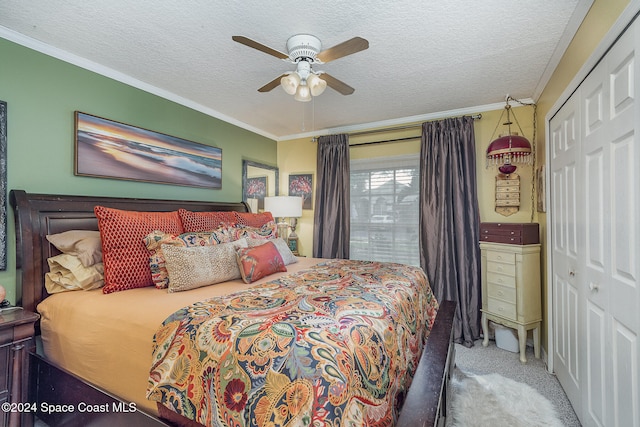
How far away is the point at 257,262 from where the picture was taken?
6.90ft

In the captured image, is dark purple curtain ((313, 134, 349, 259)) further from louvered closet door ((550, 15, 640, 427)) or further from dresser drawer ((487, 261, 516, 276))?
louvered closet door ((550, 15, 640, 427))

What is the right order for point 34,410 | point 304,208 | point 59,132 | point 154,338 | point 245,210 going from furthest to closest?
point 304,208 < point 245,210 < point 59,132 < point 34,410 < point 154,338

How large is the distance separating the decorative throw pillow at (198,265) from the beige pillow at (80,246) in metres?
0.48

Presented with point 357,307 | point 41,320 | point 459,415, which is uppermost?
point 357,307

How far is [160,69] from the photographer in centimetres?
241

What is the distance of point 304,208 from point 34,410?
3.23 meters

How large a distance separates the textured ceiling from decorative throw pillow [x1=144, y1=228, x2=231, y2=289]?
1349 millimetres

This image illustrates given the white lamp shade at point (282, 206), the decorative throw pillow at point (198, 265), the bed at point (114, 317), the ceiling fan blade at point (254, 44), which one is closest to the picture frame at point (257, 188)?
the white lamp shade at point (282, 206)

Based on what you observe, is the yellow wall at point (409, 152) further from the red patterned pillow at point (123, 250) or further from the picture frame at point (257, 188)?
the red patterned pillow at point (123, 250)

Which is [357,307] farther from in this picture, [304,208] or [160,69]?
[304,208]

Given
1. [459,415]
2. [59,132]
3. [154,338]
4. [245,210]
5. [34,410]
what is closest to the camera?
[154,338]

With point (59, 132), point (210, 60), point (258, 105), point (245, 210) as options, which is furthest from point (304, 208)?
point (59, 132)

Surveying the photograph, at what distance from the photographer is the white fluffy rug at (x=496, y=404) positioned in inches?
72.3

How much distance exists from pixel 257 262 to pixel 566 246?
7.26 feet
